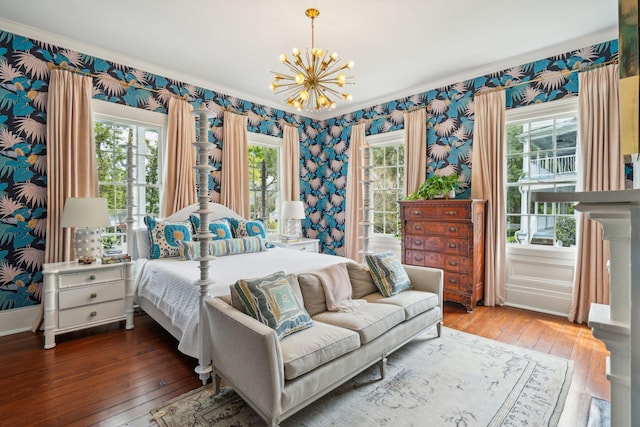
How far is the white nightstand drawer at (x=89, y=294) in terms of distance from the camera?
2.99 m

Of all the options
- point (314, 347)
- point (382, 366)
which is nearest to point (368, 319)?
point (382, 366)

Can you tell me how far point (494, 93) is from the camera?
4070 millimetres

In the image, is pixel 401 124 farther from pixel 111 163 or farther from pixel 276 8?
pixel 111 163

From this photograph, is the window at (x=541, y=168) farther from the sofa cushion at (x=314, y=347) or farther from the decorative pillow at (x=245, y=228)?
the decorative pillow at (x=245, y=228)

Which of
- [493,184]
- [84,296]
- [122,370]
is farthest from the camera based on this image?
[493,184]

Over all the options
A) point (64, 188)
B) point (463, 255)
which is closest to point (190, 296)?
point (64, 188)

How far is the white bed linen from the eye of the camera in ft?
8.16

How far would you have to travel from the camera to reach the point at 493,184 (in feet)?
13.4

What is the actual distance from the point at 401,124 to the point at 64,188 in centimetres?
450

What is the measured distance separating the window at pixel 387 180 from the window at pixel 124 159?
324 cm

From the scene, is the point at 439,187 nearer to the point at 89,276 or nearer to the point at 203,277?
the point at 203,277

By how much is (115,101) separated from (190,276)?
8.26ft

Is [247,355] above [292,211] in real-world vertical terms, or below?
below

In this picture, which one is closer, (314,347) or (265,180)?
(314,347)
